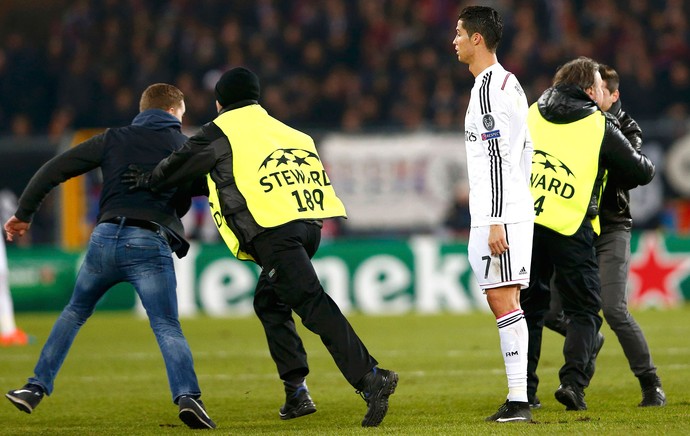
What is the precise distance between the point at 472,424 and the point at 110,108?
14611mm

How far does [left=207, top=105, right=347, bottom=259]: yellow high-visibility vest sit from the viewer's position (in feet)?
22.5

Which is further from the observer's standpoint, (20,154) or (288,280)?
(20,154)

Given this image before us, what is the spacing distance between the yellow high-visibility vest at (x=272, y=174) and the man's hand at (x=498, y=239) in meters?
0.89

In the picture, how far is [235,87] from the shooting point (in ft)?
23.2

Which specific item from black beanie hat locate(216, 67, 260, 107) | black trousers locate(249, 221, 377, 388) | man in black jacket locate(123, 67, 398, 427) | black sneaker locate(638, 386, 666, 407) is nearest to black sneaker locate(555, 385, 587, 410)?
black sneaker locate(638, 386, 666, 407)

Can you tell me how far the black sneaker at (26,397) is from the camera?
7027mm

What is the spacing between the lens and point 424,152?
17.3m

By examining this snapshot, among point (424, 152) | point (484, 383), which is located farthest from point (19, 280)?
point (484, 383)

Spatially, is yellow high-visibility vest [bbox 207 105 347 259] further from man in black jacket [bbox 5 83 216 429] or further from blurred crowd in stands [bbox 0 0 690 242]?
blurred crowd in stands [bbox 0 0 690 242]

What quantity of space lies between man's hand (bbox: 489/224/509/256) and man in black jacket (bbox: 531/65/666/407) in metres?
1.26

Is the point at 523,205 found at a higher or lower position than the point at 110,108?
lower

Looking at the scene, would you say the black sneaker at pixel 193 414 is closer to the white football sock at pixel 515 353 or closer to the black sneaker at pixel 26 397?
the black sneaker at pixel 26 397

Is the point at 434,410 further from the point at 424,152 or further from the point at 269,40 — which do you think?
the point at 269,40

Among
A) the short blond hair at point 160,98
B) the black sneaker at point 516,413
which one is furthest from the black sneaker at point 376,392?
the short blond hair at point 160,98
